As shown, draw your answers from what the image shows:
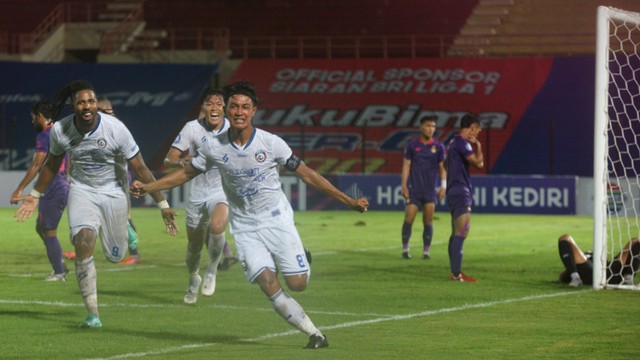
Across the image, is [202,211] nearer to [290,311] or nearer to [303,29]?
[290,311]

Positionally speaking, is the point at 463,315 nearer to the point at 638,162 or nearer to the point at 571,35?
the point at 638,162

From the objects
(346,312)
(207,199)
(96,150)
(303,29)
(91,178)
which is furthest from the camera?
(303,29)

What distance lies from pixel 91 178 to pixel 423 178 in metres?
8.77

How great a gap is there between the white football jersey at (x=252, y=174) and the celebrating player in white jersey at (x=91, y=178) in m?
1.25

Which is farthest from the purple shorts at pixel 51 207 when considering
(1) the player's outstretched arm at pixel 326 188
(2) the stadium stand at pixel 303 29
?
(2) the stadium stand at pixel 303 29

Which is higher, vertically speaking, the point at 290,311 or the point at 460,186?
the point at 460,186

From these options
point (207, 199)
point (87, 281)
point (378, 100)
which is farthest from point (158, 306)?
point (378, 100)

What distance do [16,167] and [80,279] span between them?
2824cm

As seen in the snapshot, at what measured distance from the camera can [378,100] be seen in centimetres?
3791

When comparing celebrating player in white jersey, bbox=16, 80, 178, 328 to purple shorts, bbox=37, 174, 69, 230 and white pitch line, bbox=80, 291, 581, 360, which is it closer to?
white pitch line, bbox=80, 291, 581, 360

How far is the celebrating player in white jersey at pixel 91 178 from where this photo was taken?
35.0ft

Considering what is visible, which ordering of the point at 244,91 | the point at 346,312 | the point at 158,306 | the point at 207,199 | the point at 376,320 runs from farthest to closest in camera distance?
the point at 207,199 → the point at 158,306 → the point at 346,312 → the point at 376,320 → the point at 244,91

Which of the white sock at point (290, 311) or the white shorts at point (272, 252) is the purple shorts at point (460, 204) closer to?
the white shorts at point (272, 252)

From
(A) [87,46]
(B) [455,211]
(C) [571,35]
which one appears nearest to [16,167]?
(A) [87,46]
